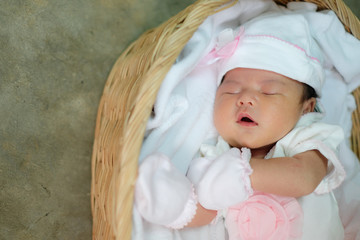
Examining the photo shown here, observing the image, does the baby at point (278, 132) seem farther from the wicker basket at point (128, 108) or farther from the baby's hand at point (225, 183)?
the wicker basket at point (128, 108)

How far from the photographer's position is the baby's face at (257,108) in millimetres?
1166

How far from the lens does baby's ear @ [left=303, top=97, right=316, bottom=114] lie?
1.28 meters

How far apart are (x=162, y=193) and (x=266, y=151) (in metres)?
0.46

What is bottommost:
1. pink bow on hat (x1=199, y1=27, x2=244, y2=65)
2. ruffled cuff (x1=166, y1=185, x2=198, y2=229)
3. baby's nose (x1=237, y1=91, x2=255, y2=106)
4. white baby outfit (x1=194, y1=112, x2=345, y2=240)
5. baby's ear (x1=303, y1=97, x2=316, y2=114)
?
white baby outfit (x1=194, y1=112, x2=345, y2=240)

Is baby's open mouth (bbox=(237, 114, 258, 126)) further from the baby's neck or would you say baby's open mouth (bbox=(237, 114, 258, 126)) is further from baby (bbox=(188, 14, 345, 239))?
the baby's neck

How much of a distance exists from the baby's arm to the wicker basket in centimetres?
32

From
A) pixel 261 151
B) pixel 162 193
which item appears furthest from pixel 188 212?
pixel 261 151

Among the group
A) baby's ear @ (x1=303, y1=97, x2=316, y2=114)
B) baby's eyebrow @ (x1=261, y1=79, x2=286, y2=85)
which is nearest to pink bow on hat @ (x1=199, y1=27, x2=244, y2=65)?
baby's eyebrow @ (x1=261, y1=79, x2=286, y2=85)

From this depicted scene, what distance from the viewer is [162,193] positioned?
940 mm

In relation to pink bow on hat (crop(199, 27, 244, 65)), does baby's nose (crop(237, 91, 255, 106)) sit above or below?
below

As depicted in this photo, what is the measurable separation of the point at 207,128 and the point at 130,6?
514mm

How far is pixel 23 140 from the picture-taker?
1283 mm

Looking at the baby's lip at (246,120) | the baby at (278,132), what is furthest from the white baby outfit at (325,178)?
the baby's lip at (246,120)

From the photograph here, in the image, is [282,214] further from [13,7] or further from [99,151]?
[13,7]
